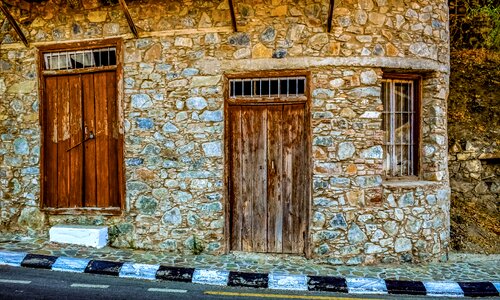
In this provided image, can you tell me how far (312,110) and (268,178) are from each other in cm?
135

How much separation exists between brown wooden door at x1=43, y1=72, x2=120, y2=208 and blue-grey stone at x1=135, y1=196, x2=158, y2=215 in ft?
1.57

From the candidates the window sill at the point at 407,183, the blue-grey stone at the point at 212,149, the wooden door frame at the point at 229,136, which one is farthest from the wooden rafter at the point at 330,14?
the window sill at the point at 407,183

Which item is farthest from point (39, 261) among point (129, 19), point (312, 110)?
point (312, 110)

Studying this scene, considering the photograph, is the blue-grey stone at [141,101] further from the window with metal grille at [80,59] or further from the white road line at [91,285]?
the white road line at [91,285]

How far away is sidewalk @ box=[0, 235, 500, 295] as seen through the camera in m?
6.64

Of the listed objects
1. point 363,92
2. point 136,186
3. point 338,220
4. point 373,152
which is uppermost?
point 363,92

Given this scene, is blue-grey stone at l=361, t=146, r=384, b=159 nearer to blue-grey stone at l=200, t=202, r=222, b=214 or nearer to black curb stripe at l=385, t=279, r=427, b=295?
black curb stripe at l=385, t=279, r=427, b=295

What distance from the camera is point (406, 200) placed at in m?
7.36

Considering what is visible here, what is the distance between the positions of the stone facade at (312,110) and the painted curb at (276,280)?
0.92 meters

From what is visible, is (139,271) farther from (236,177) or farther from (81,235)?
(236,177)

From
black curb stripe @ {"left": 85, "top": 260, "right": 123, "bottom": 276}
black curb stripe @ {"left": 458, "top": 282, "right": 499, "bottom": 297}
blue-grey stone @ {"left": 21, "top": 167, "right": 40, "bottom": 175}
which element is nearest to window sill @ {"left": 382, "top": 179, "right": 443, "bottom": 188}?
black curb stripe @ {"left": 458, "top": 282, "right": 499, "bottom": 297}

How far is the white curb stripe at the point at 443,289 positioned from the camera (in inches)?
240

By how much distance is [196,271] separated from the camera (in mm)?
6402

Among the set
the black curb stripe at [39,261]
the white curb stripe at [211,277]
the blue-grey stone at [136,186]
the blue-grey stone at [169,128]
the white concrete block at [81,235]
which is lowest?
the white curb stripe at [211,277]
